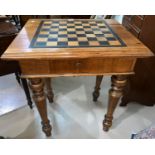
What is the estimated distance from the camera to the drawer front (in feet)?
2.58

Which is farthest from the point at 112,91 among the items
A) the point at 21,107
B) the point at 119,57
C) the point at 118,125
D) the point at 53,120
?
the point at 21,107

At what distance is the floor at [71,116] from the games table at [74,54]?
1.07ft

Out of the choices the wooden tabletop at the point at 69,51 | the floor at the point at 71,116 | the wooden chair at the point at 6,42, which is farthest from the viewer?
the floor at the point at 71,116

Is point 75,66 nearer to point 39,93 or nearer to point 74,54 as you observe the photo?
point 74,54

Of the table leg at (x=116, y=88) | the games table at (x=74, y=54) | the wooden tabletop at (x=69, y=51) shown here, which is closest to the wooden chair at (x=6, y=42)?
the games table at (x=74, y=54)

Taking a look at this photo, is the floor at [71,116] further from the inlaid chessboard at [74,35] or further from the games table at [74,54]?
the inlaid chessboard at [74,35]

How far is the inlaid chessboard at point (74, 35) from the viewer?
2.75 feet

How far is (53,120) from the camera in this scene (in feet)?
4.28

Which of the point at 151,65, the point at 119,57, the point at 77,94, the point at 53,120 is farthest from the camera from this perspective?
the point at 77,94

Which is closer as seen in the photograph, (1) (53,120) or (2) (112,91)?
(2) (112,91)

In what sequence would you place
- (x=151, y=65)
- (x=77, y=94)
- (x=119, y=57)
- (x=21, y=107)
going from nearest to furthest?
(x=119, y=57) → (x=151, y=65) → (x=21, y=107) → (x=77, y=94)
